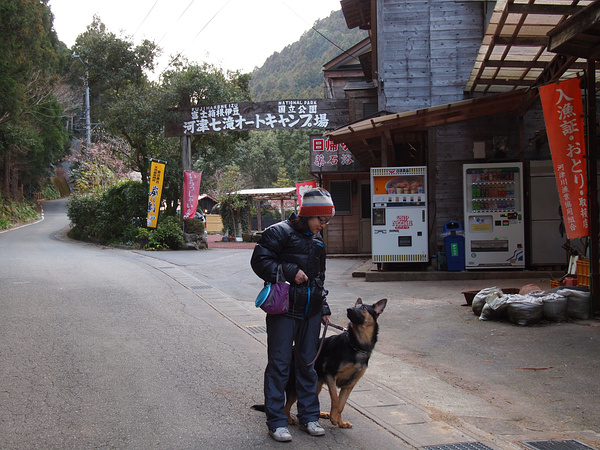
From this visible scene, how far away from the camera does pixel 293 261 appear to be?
4.19 m

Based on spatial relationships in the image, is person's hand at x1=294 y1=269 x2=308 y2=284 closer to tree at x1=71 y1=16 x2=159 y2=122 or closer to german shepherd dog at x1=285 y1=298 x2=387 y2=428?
german shepherd dog at x1=285 y1=298 x2=387 y2=428

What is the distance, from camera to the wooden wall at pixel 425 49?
14555 millimetres

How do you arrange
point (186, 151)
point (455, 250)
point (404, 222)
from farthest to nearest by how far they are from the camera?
point (186, 151) → point (404, 222) → point (455, 250)

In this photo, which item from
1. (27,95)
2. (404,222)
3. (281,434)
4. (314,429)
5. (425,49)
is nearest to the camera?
(281,434)

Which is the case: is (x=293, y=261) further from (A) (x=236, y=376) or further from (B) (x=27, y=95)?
(B) (x=27, y=95)

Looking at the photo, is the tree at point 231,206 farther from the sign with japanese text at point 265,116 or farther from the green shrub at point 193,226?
the sign with japanese text at point 265,116

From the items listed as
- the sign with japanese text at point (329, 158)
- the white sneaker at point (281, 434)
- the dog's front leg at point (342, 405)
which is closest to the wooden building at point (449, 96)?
the sign with japanese text at point (329, 158)

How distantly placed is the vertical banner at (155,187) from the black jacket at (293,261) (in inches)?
766

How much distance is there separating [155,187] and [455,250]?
1413 centimetres

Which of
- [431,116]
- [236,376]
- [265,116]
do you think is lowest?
[236,376]

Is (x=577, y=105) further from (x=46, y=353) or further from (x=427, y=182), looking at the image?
(x=46, y=353)

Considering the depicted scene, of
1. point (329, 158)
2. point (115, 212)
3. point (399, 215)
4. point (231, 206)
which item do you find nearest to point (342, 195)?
point (329, 158)

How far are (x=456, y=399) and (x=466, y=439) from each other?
996 mm

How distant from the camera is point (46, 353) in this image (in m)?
6.37
